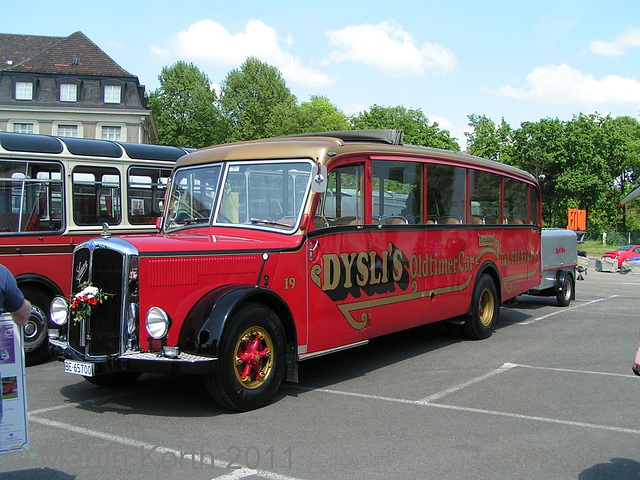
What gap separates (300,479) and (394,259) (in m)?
4.18

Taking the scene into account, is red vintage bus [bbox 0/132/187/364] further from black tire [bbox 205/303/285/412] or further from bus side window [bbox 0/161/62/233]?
black tire [bbox 205/303/285/412]

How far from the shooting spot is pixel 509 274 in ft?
37.7

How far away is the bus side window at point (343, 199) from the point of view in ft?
23.4

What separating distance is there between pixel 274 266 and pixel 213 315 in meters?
0.98

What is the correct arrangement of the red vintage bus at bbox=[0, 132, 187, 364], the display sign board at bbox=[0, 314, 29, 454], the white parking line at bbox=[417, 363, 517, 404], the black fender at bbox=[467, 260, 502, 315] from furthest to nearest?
1. the black fender at bbox=[467, 260, 502, 315]
2. the red vintage bus at bbox=[0, 132, 187, 364]
3. the white parking line at bbox=[417, 363, 517, 404]
4. the display sign board at bbox=[0, 314, 29, 454]

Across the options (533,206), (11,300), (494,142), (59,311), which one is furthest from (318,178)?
(494,142)

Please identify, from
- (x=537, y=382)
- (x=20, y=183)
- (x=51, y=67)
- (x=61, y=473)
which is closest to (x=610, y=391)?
(x=537, y=382)

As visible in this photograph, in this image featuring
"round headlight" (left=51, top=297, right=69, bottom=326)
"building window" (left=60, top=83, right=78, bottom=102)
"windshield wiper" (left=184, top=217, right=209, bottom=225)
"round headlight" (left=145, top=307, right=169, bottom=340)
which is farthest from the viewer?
"building window" (left=60, top=83, right=78, bottom=102)

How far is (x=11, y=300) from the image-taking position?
3.96 m

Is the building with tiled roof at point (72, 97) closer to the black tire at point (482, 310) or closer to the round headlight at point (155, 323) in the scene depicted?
the black tire at point (482, 310)

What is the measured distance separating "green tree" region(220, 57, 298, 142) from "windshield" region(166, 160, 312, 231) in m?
42.9

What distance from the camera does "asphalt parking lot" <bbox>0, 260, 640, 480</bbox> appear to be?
4.70 meters

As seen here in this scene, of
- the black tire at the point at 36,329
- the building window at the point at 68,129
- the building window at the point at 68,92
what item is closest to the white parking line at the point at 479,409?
the black tire at the point at 36,329

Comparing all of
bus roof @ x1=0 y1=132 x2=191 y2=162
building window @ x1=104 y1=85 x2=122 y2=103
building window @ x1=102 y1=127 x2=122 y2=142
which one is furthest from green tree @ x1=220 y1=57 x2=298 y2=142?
bus roof @ x1=0 y1=132 x2=191 y2=162
